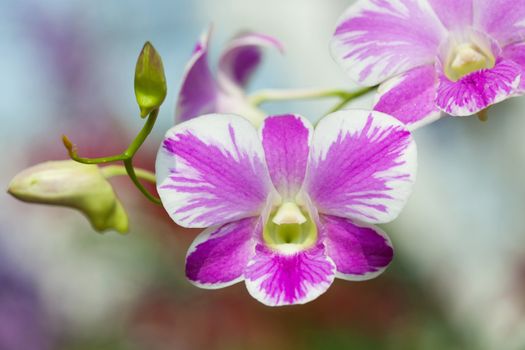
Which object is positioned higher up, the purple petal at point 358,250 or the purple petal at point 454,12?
the purple petal at point 454,12

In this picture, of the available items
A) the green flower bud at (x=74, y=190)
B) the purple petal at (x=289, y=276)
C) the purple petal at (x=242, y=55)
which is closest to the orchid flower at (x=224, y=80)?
the purple petal at (x=242, y=55)

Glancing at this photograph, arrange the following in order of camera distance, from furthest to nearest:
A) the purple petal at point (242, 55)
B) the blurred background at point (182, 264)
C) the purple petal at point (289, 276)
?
the blurred background at point (182, 264) < the purple petal at point (242, 55) < the purple petal at point (289, 276)

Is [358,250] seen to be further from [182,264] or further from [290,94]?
[182,264]

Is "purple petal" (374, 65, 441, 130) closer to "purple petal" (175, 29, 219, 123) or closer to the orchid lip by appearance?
the orchid lip

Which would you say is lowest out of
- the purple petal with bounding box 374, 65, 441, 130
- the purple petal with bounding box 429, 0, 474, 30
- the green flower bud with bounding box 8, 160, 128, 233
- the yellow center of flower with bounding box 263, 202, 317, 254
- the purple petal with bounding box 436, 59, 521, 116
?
the green flower bud with bounding box 8, 160, 128, 233

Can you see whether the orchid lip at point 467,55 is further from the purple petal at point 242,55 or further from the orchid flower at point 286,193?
the purple petal at point 242,55

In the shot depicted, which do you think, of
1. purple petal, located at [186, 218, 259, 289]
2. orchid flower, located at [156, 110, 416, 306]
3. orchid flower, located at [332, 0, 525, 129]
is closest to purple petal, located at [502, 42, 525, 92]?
orchid flower, located at [332, 0, 525, 129]
